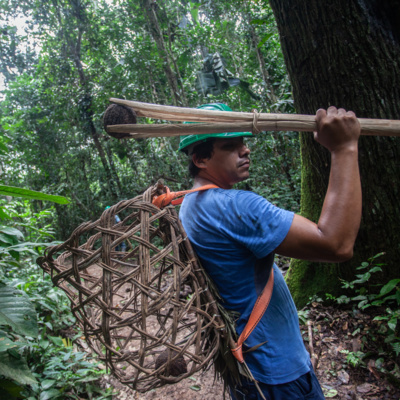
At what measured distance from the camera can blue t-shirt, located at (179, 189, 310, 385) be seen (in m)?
1.23

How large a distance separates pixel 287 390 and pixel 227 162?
1042mm

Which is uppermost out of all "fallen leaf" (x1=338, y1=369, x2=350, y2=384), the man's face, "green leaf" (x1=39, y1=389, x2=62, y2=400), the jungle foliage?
the jungle foliage

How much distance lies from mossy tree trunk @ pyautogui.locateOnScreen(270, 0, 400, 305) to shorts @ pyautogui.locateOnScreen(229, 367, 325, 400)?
1.47m

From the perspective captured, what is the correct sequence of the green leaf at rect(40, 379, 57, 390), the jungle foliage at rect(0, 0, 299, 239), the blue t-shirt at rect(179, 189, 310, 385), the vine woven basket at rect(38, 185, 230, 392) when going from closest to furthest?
the vine woven basket at rect(38, 185, 230, 392)
the blue t-shirt at rect(179, 189, 310, 385)
the green leaf at rect(40, 379, 57, 390)
the jungle foliage at rect(0, 0, 299, 239)

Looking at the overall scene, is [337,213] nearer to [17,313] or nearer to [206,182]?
[206,182]

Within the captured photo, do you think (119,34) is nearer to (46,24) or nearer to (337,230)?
(46,24)

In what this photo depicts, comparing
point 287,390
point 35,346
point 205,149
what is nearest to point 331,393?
point 287,390

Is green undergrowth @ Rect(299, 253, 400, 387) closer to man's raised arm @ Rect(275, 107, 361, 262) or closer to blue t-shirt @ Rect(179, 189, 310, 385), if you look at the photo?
blue t-shirt @ Rect(179, 189, 310, 385)

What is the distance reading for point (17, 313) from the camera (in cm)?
154

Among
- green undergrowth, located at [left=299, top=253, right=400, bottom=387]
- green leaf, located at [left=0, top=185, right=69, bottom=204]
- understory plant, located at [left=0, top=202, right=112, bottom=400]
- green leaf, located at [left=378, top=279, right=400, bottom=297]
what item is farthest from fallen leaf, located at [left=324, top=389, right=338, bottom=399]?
green leaf, located at [left=0, top=185, right=69, bottom=204]

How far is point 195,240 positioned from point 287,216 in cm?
42

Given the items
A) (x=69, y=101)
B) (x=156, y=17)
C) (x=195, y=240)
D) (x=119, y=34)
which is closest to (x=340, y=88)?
(x=195, y=240)

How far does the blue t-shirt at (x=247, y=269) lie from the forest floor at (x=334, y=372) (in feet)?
3.98

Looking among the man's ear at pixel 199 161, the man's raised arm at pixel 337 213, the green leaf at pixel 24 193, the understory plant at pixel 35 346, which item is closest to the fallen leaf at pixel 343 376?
the man's raised arm at pixel 337 213
